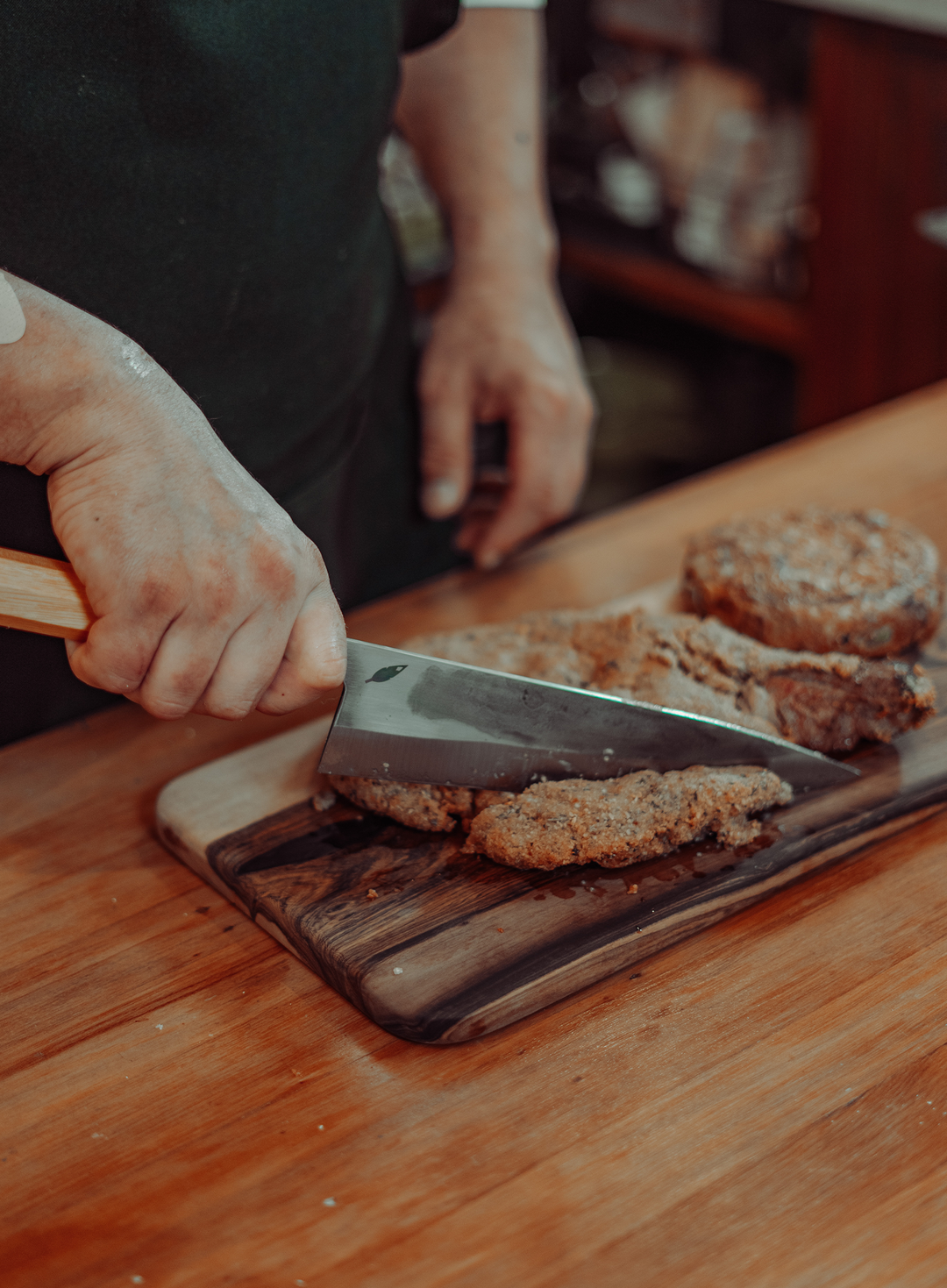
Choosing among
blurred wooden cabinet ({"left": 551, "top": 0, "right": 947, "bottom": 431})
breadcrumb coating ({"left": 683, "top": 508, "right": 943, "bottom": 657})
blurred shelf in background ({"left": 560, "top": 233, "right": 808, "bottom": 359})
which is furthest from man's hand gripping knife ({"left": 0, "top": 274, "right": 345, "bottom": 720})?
blurred shelf in background ({"left": 560, "top": 233, "right": 808, "bottom": 359})

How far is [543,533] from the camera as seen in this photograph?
4.92 feet

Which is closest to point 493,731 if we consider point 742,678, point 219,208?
point 742,678

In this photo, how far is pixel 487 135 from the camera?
1.44 m

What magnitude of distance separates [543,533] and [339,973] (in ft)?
2.60

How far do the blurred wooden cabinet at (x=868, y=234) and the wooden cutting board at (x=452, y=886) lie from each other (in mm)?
1757

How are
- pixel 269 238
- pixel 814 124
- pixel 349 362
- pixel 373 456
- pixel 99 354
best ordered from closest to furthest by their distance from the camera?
pixel 99 354, pixel 269 238, pixel 349 362, pixel 373 456, pixel 814 124

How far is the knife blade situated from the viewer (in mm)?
901

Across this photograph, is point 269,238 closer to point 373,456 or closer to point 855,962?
point 373,456

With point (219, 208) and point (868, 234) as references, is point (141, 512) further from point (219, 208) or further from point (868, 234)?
point (868, 234)

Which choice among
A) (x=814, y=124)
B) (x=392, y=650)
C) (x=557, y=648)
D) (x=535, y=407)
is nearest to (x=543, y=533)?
(x=535, y=407)

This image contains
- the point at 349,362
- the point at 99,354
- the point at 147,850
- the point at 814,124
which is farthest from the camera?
the point at 814,124

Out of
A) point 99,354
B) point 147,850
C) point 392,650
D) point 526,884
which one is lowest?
point 147,850

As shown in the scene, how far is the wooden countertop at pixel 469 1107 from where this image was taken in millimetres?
657

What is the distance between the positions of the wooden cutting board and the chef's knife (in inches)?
2.4
